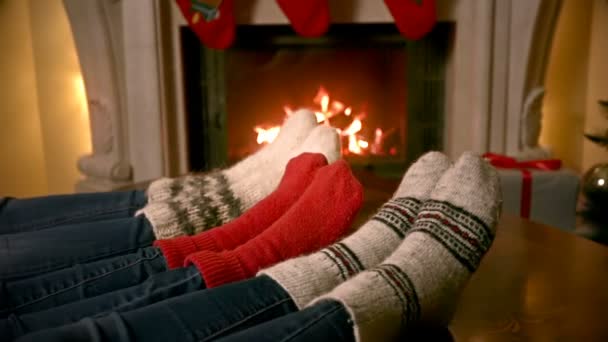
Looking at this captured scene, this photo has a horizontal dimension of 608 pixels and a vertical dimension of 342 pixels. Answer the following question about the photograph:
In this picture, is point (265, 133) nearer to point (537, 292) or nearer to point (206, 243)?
point (206, 243)

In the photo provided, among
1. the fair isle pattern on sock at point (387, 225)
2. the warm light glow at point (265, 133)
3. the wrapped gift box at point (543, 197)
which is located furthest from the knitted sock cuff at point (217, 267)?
the warm light glow at point (265, 133)

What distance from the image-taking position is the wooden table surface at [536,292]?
58cm

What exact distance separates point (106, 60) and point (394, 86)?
1041 millimetres

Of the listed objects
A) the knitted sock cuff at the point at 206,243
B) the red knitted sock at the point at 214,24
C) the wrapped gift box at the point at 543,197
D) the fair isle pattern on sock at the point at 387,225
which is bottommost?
the wrapped gift box at the point at 543,197

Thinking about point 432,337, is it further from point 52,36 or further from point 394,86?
point 52,36

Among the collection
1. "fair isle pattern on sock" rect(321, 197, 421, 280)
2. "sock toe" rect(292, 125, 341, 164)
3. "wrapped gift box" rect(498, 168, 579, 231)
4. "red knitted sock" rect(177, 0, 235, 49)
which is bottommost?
"wrapped gift box" rect(498, 168, 579, 231)

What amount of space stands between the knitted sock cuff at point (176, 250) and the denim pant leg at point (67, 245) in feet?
0.26

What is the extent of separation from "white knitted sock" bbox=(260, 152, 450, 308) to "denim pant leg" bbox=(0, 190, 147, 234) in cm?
43

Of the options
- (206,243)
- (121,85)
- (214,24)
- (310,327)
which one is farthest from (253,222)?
(121,85)

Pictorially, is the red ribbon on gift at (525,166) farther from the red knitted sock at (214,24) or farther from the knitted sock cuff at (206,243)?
the knitted sock cuff at (206,243)

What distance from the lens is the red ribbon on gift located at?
5.31 ft

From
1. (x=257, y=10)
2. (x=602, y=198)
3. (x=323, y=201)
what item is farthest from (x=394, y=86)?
(x=323, y=201)

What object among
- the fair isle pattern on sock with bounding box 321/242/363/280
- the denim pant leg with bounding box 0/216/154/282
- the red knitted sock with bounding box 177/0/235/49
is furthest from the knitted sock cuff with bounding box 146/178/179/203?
the red knitted sock with bounding box 177/0/235/49

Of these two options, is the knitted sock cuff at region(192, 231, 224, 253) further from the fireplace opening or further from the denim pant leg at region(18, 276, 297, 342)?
the fireplace opening
